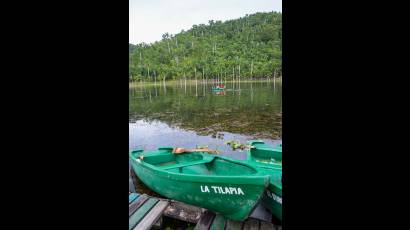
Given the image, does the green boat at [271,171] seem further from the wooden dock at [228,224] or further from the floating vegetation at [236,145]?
the floating vegetation at [236,145]

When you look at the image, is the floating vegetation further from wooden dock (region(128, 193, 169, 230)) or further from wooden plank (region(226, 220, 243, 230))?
wooden plank (region(226, 220, 243, 230))

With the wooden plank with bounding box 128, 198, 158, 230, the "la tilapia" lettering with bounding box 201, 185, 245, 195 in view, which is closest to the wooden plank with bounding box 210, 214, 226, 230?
the "la tilapia" lettering with bounding box 201, 185, 245, 195

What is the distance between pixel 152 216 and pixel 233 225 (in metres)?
1.35

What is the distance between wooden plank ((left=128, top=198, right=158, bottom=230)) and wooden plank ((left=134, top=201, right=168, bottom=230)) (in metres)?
0.07

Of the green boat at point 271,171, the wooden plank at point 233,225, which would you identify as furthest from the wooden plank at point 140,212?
the green boat at point 271,171

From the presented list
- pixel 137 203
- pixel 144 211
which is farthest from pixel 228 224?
pixel 137 203

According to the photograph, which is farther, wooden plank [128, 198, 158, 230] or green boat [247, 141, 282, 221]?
green boat [247, 141, 282, 221]

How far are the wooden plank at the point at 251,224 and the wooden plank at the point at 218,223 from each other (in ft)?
1.17

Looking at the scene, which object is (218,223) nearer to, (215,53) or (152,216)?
(152,216)

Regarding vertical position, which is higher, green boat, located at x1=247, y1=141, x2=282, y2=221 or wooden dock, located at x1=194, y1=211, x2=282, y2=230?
green boat, located at x1=247, y1=141, x2=282, y2=221

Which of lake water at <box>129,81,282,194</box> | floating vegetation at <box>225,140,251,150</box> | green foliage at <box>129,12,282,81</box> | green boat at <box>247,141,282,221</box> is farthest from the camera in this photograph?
green foliage at <box>129,12,282,81</box>

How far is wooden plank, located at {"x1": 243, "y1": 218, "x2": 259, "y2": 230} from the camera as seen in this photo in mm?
4211
